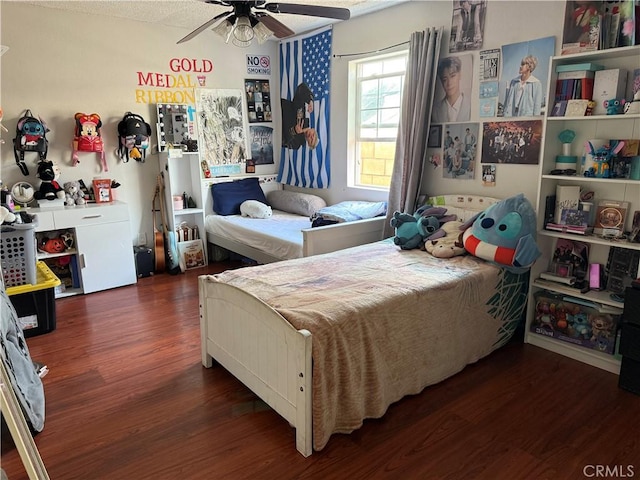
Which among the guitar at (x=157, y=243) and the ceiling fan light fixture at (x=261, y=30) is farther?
the guitar at (x=157, y=243)

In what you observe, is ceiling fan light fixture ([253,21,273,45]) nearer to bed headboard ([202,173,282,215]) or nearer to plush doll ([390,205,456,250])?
plush doll ([390,205,456,250])

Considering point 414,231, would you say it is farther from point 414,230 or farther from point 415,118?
point 415,118

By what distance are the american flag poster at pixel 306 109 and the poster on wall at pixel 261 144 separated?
0.54 feet

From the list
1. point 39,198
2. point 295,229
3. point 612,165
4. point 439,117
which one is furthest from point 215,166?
point 612,165

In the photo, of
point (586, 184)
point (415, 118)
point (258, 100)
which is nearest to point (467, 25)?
point (415, 118)

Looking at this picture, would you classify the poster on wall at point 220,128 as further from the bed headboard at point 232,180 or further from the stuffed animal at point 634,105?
the stuffed animal at point 634,105

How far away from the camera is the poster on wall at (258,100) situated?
16.5 feet

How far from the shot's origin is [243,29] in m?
2.43

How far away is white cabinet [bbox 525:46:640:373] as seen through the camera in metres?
2.51

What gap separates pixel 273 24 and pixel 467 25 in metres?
1.58

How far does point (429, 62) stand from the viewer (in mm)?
3379

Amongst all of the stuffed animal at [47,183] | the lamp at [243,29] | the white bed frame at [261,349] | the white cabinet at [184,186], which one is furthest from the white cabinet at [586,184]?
the stuffed animal at [47,183]

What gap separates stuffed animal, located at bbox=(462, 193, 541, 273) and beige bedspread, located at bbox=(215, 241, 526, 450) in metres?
0.09

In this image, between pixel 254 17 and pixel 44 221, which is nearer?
pixel 254 17
